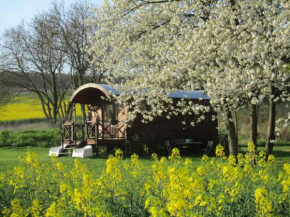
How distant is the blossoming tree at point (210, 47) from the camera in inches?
329

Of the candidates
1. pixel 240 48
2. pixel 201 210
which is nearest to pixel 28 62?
pixel 240 48

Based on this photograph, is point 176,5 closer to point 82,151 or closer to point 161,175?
point 161,175

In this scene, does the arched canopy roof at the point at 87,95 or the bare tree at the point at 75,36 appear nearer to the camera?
the arched canopy roof at the point at 87,95

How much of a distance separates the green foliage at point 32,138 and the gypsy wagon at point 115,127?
12.9 ft

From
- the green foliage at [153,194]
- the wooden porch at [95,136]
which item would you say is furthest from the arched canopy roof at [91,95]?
the green foliage at [153,194]

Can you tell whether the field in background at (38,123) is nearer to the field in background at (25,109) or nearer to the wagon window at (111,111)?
the field in background at (25,109)

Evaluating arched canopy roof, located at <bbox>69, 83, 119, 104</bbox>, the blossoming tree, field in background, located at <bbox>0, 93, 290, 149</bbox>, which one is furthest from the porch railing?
the blossoming tree

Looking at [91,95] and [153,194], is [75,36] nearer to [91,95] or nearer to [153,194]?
[91,95]

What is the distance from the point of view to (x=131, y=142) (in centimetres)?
1934

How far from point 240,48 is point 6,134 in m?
20.9

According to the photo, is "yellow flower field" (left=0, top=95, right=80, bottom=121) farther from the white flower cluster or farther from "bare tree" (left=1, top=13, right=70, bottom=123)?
the white flower cluster

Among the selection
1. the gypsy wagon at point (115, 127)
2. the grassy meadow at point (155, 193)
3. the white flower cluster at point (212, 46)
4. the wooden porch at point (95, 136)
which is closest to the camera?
the grassy meadow at point (155, 193)

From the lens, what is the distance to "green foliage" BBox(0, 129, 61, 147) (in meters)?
25.6

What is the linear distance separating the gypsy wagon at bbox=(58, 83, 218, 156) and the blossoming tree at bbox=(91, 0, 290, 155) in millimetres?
5492
